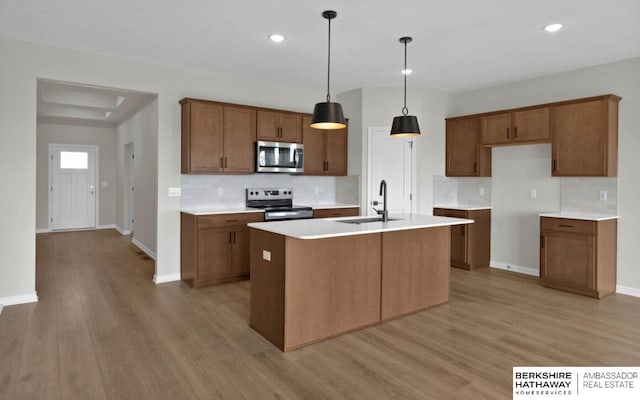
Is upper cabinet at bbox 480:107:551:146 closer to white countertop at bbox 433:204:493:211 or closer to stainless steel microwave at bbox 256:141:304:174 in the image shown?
white countertop at bbox 433:204:493:211

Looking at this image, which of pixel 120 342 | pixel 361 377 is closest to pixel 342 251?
pixel 361 377

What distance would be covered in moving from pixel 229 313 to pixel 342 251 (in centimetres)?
136

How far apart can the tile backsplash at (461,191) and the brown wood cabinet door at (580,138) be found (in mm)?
1210

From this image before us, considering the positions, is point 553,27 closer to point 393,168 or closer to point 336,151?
point 393,168

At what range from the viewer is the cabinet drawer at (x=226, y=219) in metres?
4.63

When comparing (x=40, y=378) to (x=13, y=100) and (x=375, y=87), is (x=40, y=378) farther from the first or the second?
(x=375, y=87)

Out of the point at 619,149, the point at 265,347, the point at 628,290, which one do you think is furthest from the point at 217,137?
the point at 628,290

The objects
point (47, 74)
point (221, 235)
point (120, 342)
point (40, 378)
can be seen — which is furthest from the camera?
point (221, 235)

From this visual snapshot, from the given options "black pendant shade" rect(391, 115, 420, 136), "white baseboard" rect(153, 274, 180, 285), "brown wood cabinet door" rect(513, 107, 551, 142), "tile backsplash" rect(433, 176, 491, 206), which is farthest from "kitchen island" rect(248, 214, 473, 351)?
"tile backsplash" rect(433, 176, 491, 206)

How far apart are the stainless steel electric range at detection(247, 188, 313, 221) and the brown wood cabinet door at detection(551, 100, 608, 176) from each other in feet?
10.7

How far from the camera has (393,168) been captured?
594cm

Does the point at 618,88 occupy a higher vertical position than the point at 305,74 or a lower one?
lower

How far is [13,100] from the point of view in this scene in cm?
396

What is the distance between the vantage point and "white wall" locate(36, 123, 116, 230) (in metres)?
8.85
